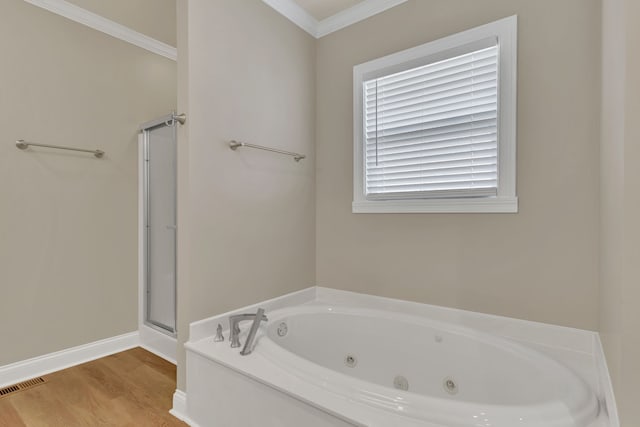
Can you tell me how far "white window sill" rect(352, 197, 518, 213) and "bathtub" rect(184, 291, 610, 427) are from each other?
→ 67 cm

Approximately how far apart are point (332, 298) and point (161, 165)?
175 cm

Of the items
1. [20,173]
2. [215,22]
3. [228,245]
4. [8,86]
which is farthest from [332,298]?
[8,86]

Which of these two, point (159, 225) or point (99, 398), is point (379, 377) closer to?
point (99, 398)

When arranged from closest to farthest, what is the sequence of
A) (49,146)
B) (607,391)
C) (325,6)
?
1. (607,391)
2. (49,146)
3. (325,6)

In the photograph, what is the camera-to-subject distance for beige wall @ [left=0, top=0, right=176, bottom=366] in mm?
2025

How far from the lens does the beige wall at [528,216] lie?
4.97 ft

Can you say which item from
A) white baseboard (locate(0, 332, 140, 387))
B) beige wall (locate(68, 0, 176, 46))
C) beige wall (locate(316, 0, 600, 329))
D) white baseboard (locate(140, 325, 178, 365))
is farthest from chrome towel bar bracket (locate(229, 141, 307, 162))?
white baseboard (locate(0, 332, 140, 387))

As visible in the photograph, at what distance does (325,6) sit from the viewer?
88.5 inches

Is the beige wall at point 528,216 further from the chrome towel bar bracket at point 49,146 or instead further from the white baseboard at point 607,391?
the chrome towel bar bracket at point 49,146

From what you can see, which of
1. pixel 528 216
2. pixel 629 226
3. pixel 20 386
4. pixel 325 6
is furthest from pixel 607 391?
pixel 20 386

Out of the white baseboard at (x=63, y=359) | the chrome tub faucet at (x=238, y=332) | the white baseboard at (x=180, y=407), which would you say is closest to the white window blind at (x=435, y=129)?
the chrome tub faucet at (x=238, y=332)

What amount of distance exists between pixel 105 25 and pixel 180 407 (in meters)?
2.80

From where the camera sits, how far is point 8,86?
1999 mm

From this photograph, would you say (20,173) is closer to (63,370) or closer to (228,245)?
(63,370)
